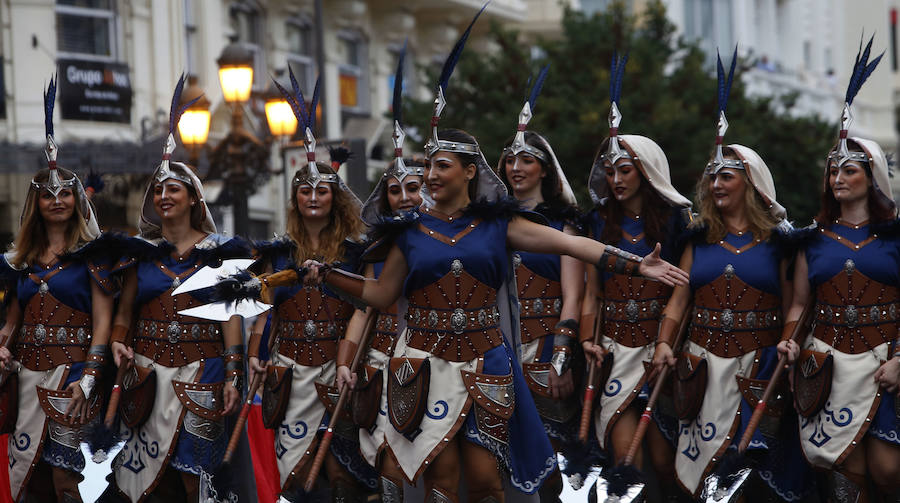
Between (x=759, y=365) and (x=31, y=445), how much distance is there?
4045mm

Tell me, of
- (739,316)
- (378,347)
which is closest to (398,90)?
(378,347)

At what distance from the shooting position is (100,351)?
850 cm

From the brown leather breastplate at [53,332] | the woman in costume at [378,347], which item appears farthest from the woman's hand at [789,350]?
the brown leather breastplate at [53,332]

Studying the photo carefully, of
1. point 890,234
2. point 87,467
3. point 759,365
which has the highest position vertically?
point 890,234

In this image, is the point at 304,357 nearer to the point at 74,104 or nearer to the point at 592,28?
the point at 74,104

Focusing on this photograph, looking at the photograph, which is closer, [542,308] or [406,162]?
[542,308]

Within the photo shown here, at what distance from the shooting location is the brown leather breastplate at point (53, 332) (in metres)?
8.61

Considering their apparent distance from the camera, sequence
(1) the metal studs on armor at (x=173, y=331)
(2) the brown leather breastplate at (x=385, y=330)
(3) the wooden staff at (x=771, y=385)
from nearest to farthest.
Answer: (3) the wooden staff at (x=771, y=385), (1) the metal studs on armor at (x=173, y=331), (2) the brown leather breastplate at (x=385, y=330)

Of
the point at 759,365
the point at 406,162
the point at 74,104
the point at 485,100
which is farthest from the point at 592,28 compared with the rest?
the point at 759,365

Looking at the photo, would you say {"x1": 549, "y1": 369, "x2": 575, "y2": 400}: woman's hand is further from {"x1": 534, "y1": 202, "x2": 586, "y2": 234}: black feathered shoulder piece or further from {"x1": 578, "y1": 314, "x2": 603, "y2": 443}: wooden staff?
{"x1": 534, "y1": 202, "x2": 586, "y2": 234}: black feathered shoulder piece

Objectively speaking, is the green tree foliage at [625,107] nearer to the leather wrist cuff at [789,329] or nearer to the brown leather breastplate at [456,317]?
the leather wrist cuff at [789,329]

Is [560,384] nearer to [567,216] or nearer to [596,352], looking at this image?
[596,352]

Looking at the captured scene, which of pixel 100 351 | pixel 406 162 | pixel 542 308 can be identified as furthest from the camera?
pixel 406 162

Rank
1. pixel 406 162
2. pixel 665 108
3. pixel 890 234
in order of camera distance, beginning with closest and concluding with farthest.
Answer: pixel 890 234, pixel 406 162, pixel 665 108
